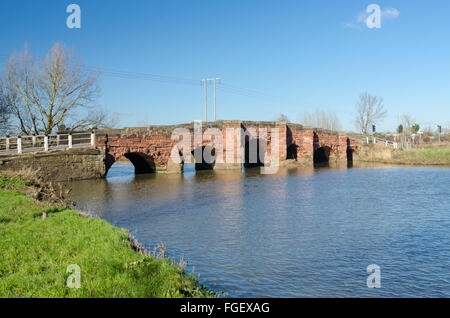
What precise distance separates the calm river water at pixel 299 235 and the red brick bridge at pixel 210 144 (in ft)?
29.8

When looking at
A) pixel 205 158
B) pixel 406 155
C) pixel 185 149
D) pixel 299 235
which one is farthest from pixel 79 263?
pixel 406 155

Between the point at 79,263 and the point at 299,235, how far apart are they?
221 inches

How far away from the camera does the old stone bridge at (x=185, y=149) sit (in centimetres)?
2367

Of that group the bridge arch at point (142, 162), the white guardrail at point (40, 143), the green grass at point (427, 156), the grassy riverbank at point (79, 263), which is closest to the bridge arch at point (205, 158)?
the bridge arch at point (142, 162)

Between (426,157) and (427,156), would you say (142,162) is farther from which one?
(427,156)

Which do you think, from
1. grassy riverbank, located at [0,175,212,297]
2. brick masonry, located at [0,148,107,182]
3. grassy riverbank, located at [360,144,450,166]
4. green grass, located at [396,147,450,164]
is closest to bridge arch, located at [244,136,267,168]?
grassy riverbank, located at [360,144,450,166]

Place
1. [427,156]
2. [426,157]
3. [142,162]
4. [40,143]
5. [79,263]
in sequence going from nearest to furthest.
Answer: [79,263]
[40,143]
[142,162]
[426,157]
[427,156]

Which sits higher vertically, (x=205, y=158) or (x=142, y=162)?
(x=205, y=158)

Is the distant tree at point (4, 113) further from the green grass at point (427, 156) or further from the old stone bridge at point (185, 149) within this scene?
the green grass at point (427, 156)

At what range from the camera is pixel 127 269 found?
6.07 meters

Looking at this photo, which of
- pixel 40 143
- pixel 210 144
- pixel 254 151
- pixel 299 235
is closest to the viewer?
pixel 299 235

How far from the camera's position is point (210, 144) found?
32.2 meters
